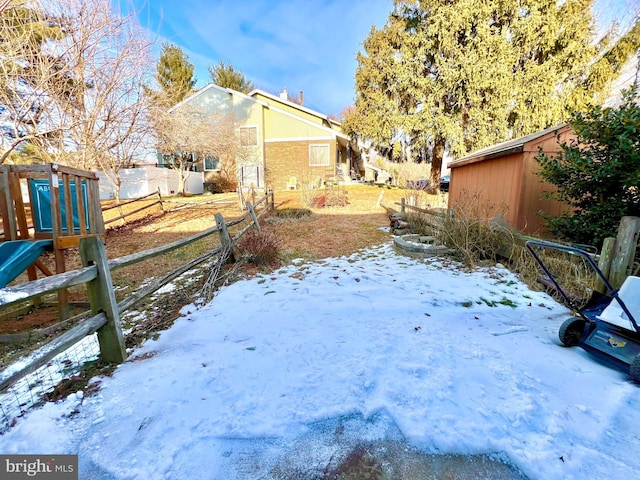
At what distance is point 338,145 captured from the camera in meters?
20.8

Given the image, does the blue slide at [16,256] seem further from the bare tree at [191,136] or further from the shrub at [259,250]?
the bare tree at [191,136]

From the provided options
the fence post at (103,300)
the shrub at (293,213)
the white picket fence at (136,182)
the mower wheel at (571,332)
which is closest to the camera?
the fence post at (103,300)

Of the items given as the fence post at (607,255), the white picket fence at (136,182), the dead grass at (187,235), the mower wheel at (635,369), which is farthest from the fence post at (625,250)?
the white picket fence at (136,182)

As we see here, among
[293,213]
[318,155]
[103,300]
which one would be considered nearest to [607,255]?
[103,300]

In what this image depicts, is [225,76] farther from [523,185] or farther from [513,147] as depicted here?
[523,185]

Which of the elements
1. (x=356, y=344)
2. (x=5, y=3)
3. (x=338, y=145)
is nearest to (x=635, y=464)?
(x=356, y=344)

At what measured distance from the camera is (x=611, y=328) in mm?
2543

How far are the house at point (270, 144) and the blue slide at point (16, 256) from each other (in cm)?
1622

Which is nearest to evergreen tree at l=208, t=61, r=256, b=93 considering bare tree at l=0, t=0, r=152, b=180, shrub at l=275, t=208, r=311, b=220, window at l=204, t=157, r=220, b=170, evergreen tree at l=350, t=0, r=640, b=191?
window at l=204, t=157, r=220, b=170

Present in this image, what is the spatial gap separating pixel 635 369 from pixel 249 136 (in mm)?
21056

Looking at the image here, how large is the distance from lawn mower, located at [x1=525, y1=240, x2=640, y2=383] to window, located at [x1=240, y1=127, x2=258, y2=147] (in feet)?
65.9

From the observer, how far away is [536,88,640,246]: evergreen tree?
3990 mm

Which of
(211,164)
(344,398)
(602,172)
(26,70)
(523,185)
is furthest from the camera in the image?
(211,164)

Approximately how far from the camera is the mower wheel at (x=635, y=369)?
7.04ft
